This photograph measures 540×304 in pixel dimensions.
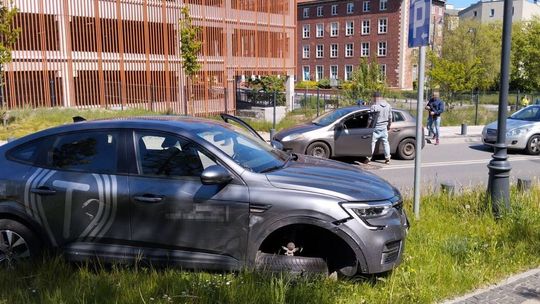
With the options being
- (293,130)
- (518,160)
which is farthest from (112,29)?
(518,160)

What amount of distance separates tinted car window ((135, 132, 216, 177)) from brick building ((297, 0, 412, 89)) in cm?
6164

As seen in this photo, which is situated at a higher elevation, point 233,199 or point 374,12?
point 374,12

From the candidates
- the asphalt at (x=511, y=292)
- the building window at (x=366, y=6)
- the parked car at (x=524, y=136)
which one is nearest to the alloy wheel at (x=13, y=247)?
the asphalt at (x=511, y=292)

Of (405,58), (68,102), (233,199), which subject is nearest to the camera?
(233,199)

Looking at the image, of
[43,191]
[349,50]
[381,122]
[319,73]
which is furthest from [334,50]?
[43,191]

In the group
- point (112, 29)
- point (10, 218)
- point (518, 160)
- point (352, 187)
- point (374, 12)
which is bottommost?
point (518, 160)

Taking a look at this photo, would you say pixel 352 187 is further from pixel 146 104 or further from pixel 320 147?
pixel 146 104

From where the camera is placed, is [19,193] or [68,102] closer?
[19,193]

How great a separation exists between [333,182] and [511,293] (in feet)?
5.83

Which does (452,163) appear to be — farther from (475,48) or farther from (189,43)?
(475,48)

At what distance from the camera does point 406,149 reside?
13234mm

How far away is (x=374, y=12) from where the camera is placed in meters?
67.0

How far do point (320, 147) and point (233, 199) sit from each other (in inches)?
315

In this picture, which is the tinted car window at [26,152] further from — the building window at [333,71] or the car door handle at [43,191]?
the building window at [333,71]
